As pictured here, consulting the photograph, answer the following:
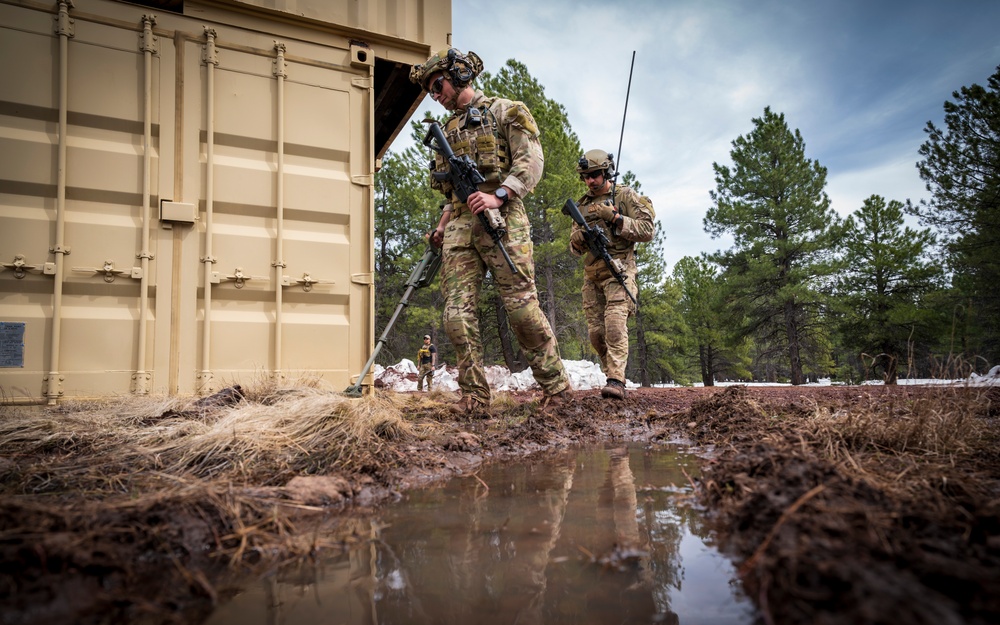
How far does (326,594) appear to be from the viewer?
1.09 meters

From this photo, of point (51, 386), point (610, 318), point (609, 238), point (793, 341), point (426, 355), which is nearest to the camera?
point (51, 386)

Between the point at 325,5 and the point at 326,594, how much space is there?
4.43m

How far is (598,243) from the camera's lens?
514cm

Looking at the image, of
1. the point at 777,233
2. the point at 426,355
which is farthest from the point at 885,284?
the point at 426,355

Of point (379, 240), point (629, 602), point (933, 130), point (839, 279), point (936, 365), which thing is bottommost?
point (629, 602)

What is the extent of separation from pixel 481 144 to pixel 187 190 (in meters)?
2.13

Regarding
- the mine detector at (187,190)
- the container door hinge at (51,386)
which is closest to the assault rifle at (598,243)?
the mine detector at (187,190)

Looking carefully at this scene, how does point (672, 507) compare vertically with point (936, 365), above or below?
below

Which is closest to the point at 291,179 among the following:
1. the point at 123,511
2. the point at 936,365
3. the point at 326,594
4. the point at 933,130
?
the point at 123,511

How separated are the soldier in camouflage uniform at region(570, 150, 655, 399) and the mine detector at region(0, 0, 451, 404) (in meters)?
2.10

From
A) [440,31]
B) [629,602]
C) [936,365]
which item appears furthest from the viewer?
[440,31]

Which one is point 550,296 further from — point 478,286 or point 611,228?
point 478,286

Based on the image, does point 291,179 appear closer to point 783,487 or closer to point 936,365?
point 783,487

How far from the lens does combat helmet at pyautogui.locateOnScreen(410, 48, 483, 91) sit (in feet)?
12.2
